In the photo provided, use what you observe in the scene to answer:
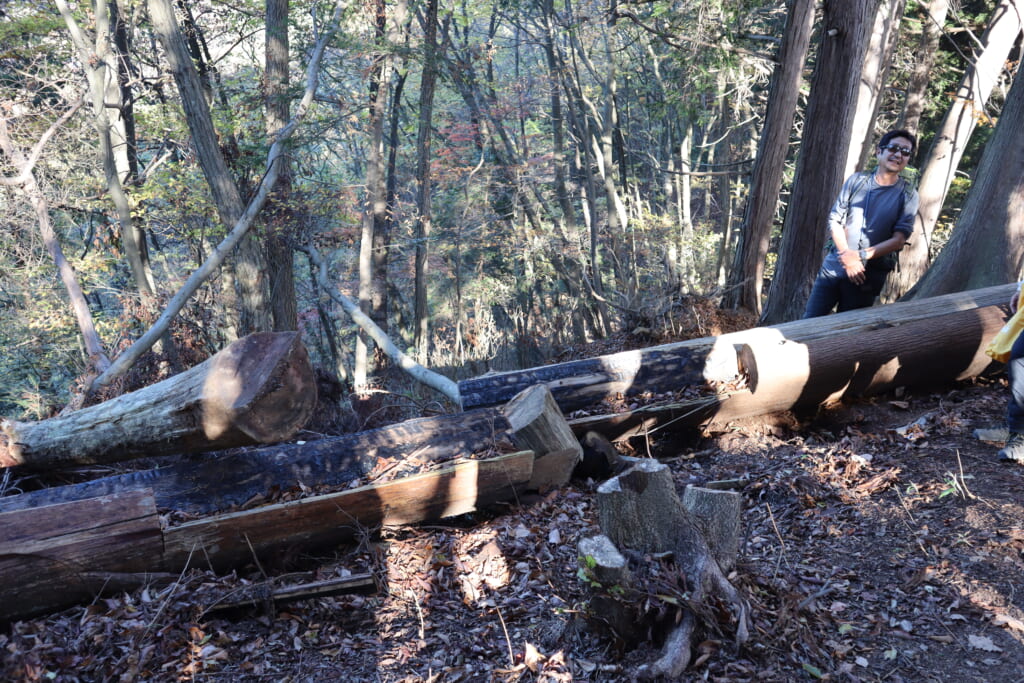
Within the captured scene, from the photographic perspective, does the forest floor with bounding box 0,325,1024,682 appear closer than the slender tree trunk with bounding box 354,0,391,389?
Yes

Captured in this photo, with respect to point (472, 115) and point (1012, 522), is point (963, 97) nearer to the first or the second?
point (1012, 522)

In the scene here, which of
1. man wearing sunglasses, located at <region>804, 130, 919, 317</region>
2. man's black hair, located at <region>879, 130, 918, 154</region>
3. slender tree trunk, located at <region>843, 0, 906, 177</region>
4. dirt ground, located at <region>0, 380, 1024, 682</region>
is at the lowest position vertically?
dirt ground, located at <region>0, 380, 1024, 682</region>

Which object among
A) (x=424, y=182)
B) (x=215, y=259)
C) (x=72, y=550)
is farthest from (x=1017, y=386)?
(x=424, y=182)

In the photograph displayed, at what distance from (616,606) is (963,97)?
10.9m

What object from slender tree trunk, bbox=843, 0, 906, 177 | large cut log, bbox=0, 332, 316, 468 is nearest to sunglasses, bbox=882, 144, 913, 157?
large cut log, bbox=0, 332, 316, 468

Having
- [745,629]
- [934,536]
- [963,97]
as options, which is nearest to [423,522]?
[745,629]

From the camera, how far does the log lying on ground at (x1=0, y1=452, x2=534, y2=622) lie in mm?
3299

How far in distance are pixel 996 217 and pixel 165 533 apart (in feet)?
24.6

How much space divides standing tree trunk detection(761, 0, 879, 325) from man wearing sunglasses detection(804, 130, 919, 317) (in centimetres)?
172

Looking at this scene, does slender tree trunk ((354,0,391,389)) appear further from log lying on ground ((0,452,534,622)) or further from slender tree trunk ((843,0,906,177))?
log lying on ground ((0,452,534,622))

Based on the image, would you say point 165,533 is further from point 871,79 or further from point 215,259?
point 871,79

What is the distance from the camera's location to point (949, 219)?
15.1 meters

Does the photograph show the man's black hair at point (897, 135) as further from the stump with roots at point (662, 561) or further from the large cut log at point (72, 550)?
the large cut log at point (72, 550)

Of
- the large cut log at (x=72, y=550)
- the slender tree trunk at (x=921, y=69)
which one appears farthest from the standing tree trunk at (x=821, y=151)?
the large cut log at (x=72, y=550)
